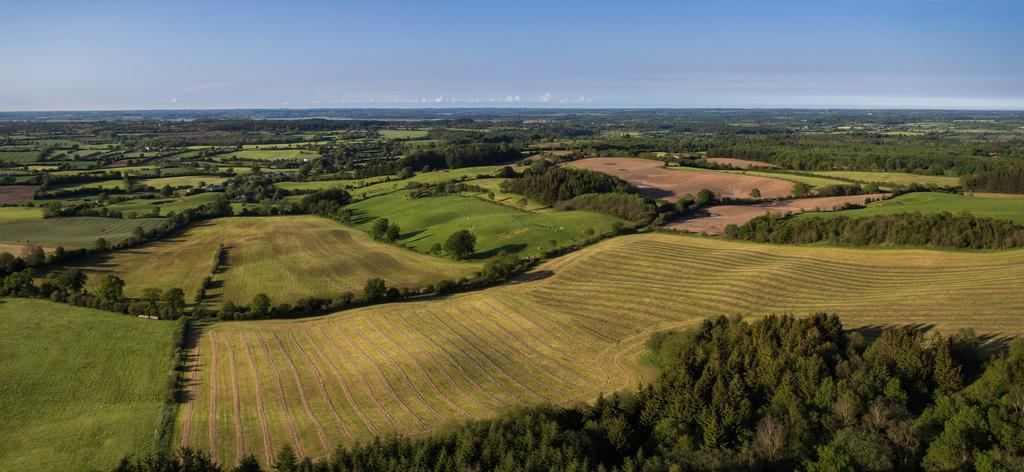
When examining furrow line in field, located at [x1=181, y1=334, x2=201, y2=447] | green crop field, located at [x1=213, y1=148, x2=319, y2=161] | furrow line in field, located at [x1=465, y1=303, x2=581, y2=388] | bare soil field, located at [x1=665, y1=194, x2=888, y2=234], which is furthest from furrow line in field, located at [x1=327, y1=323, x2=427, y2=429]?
green crop field, located at [x1=213, y1=148, x2=319, y2=161]

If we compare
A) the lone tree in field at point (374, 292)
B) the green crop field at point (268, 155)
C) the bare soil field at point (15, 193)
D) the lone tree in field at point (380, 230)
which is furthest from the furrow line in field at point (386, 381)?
the green crop field at point (268, 155)

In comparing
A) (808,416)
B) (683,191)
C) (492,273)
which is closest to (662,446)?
(808,416)

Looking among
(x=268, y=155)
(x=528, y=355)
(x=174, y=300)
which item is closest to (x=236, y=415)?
(x=528, y=355)

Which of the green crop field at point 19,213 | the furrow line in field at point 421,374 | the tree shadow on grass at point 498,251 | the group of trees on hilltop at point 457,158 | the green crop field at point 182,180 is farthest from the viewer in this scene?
the group of trees on hilltop at point 457,158

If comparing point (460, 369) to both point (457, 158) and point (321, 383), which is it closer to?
point (321, 383)

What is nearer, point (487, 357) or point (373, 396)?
point (373, 396)

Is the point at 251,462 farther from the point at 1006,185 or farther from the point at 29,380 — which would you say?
the point at 1006,185

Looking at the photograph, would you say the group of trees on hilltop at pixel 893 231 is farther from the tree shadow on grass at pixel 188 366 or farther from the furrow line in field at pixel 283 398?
the tree shadow on grass at pixel 188 366
